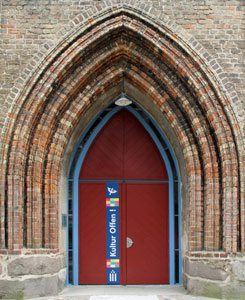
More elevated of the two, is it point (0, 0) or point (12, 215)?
point (0, 0)

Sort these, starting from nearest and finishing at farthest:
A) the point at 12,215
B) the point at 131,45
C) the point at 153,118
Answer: the point at 12,215 < the point at 131,45 < the point at 153,118

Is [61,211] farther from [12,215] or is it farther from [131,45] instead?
[131,45]

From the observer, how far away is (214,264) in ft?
20.1

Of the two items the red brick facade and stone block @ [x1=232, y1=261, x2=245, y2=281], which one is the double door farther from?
stone block @ [x1=232, y1=261, x2=245, y2=281]

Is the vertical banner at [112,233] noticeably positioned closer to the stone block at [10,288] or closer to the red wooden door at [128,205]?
the red wooden door at [128,205]

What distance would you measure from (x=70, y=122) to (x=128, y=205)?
196cm

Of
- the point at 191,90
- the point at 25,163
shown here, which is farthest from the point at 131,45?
the point at 25,163

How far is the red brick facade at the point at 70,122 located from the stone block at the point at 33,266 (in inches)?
5.7

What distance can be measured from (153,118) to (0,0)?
3399 mm

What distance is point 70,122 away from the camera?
6.58 meters

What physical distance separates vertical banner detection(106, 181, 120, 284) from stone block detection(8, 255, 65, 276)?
119 cm

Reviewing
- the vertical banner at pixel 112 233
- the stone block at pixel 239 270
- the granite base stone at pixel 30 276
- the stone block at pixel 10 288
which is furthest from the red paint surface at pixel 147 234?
the stone block at pixel 10 288

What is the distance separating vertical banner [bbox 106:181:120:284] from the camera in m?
7.14

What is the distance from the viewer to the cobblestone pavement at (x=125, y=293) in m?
6.21
